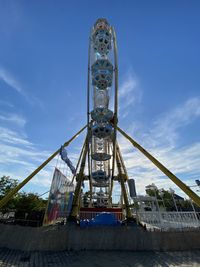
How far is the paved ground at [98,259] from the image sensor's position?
695 cm

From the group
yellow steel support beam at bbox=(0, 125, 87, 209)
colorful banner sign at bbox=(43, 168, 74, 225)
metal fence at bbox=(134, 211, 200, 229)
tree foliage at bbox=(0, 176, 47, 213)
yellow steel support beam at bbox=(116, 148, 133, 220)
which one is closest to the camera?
metal fence at bbox=(134, 211, 200, 229)

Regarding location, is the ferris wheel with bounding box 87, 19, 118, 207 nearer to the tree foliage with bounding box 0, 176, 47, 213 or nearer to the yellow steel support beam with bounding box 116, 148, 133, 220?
the yellow steel support beam with bounding box 116, 148, 133, 220

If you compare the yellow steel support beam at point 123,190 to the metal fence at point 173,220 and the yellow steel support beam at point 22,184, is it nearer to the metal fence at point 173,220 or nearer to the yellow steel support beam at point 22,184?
the metal fence at point 173,220

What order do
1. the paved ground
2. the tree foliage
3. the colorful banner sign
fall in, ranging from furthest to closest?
1. the tree foliage
2. the colorful banner sign
3. the paved ground

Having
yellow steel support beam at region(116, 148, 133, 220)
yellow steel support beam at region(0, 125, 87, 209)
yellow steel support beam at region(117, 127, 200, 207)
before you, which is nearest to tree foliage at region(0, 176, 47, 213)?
yellow steel support beam at region(0, 125, 87, 209)

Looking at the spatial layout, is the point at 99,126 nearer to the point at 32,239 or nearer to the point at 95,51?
the point at 95,51

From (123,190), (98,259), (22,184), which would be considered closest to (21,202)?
(22,184)

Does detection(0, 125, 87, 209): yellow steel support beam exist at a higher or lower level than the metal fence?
higher

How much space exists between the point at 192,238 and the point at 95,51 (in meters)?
18.7

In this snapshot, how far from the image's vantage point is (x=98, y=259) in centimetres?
750

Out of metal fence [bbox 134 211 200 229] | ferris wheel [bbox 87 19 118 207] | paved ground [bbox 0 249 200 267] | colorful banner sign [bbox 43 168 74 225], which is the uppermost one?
ferris wheel [bbox 87 19 118 207]

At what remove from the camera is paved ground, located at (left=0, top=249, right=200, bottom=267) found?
6.95 meters

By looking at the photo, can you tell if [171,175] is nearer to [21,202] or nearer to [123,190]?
[123,190]

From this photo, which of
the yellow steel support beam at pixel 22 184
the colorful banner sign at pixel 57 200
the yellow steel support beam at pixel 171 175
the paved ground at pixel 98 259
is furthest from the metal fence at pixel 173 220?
the yellow steel support beam at pixel 22 184
